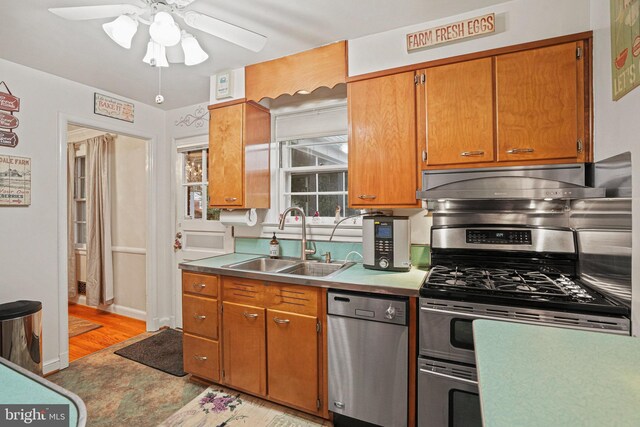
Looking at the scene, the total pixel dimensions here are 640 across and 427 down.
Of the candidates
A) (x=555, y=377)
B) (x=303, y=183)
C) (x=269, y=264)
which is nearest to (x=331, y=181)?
(x=303, y=183)

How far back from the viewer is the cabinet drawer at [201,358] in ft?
7.39

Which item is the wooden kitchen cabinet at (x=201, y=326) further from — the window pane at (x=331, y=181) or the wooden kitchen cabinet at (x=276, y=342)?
the window pane at (x=331, y=181)

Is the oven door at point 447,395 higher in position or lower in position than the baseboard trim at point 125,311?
higher

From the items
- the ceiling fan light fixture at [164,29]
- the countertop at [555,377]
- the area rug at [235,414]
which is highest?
the ceiling fan light fixture at [164,29]

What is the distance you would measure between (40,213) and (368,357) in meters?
2.75

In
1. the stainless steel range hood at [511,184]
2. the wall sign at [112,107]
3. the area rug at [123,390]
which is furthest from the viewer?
the wall sign at [112,107]

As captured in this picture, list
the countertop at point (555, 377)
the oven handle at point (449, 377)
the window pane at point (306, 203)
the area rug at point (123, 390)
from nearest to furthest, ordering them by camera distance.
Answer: the countertop at point (555, 377)
the oven handle at point (449, 377)
the area rug at point (123, 390)
the window pane at point (306, 203)

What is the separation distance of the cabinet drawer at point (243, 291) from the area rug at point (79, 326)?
7.59ft

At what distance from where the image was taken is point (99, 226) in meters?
3.91

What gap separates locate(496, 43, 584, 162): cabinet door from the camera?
1.63 m

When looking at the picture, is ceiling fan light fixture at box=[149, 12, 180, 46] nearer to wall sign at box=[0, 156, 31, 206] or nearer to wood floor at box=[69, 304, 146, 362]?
wall sign at box=[0, 156, 31, 206]

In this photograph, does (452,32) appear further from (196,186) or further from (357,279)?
(196,186)

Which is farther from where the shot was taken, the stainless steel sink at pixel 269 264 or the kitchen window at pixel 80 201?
the kitchen window at pixel 80 201

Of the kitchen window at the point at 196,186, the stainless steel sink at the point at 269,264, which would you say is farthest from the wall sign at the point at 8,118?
the stainless steel sink at the point at 269,264
